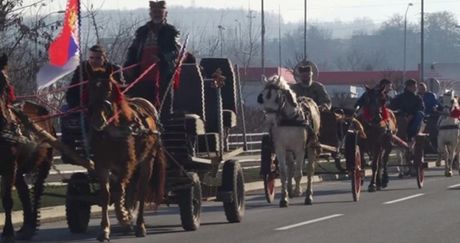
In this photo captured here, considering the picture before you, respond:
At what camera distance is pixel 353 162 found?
24.2 m

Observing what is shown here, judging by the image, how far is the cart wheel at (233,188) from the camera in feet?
61.2

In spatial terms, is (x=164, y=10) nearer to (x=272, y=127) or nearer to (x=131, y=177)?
(x=131, y=177)

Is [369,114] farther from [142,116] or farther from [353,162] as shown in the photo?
[142,116]

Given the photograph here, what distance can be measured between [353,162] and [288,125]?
259cm

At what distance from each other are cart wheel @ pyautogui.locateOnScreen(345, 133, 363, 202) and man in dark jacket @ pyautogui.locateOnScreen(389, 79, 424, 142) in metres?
5.53

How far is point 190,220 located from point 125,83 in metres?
2.04

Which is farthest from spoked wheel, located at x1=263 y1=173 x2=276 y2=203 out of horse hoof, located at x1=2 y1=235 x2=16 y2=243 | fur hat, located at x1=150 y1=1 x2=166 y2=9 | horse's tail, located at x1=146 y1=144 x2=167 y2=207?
horse hoof, located at x1=2 y1=235 x2=16 y2=243

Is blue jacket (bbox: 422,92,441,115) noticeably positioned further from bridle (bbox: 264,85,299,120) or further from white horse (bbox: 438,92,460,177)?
bridle (bbox: 264,85,299,120)

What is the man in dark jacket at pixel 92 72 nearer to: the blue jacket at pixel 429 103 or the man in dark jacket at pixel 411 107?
the man in dark jacket at pixel 411 107

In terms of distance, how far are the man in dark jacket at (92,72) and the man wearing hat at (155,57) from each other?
47cm

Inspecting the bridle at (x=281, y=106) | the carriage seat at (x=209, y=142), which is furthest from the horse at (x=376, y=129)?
the carriage seat at (x=209, y=142)

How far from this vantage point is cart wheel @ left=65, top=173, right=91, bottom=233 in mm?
16938

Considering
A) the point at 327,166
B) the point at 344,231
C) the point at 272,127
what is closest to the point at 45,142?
the point at 344,231

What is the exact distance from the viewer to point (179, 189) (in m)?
17.2
